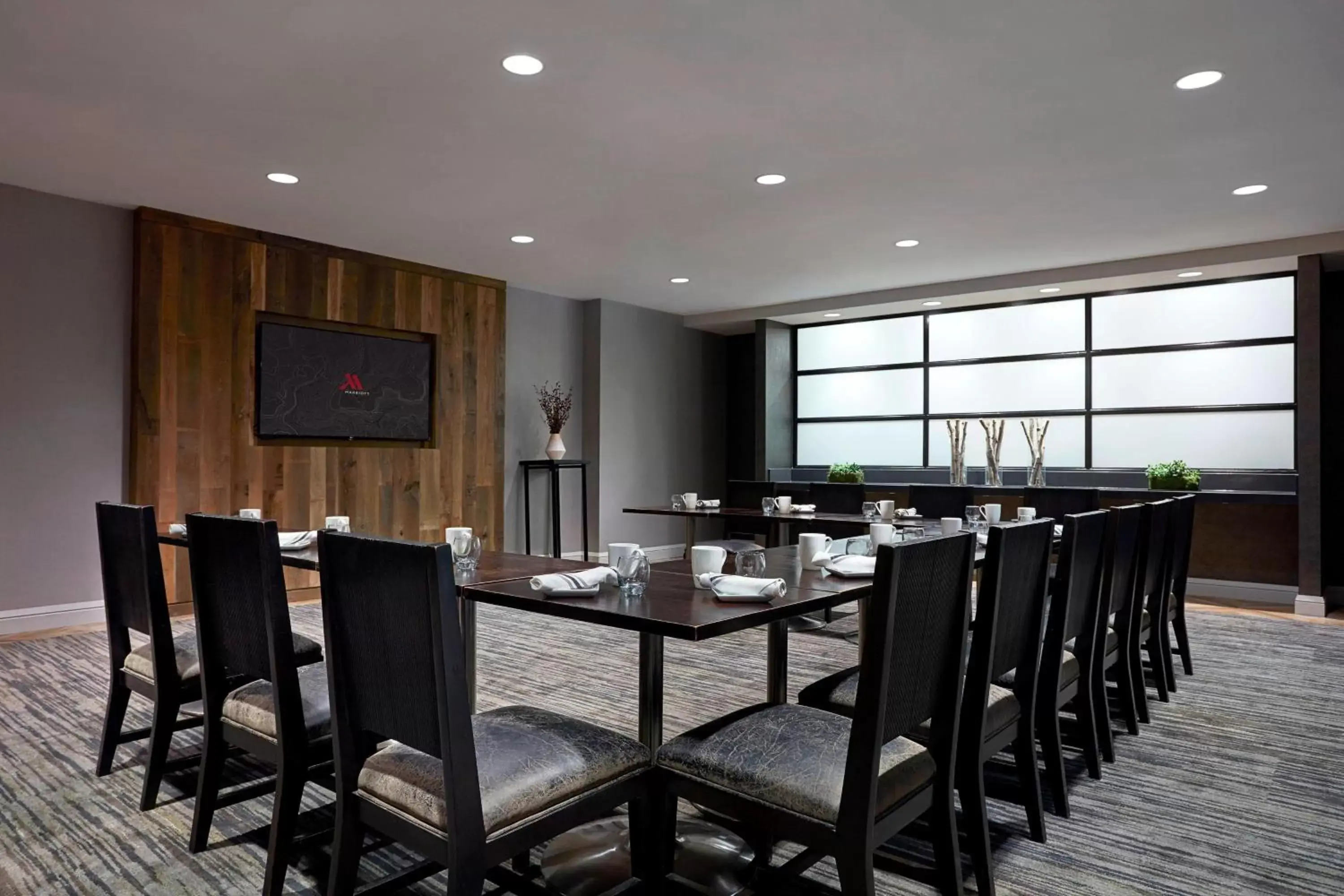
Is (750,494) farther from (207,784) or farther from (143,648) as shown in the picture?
(207,784)

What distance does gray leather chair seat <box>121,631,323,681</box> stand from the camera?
7.47 feet

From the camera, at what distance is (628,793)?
62.8 inches

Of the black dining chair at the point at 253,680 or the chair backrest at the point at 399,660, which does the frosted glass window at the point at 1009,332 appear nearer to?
the black dining chair at the point at 253,680

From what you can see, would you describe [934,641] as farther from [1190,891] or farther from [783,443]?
[783,443]

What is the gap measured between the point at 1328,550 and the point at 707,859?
6.18 metres

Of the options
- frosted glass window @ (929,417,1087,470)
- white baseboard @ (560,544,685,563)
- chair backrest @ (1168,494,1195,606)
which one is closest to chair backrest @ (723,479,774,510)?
white baseboard @ (560,544,685,563)

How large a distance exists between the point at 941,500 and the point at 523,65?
3.19m

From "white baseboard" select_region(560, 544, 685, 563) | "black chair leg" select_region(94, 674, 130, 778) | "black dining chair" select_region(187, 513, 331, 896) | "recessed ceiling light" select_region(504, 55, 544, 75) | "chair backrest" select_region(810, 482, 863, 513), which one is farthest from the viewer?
"white baseboard" select_region(560, 544, 685, 563)

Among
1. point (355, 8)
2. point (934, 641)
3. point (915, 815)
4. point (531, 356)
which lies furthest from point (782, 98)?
point (531, 356)

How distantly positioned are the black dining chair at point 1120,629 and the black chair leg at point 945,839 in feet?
4.18

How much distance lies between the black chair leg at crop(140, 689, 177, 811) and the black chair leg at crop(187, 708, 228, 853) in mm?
255

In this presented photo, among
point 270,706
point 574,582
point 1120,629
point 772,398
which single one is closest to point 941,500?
point 1120,629

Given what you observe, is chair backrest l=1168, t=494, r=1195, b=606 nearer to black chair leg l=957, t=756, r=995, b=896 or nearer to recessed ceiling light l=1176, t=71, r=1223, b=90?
recessed ceiling light l=1176, t=71, r=1223, b=90

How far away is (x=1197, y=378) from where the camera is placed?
639cm
